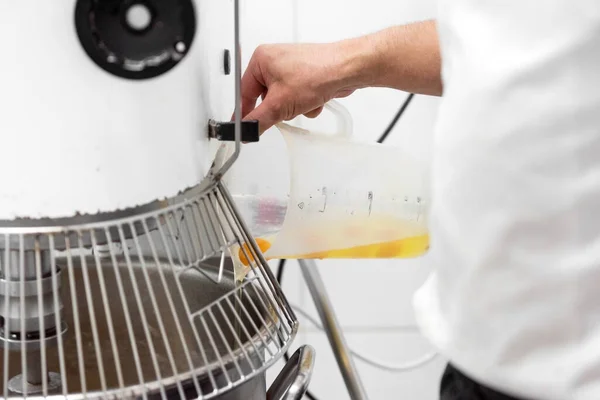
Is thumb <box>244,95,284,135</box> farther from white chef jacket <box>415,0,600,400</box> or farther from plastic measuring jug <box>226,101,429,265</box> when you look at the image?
white chef jacket <box>415,0,600,400</box>

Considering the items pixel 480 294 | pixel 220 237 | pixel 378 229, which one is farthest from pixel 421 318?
pixel 378 229

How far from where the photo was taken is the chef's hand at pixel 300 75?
544 mm

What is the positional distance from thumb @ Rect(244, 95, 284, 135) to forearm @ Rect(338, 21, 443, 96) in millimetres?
70

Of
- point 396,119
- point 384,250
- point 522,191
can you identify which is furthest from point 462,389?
point 396,119

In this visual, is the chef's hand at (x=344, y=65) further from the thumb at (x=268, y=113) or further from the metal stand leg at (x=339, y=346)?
the metal stand leg at (x=339, y=346)

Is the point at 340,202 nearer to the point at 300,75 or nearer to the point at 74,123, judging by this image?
the point at 300,75

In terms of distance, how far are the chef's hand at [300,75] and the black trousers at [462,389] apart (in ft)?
0.81

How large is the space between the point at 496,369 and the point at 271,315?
168 mm

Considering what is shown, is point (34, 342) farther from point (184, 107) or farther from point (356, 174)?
point (356, 174)

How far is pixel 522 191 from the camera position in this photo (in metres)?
0.31

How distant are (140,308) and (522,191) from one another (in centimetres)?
22

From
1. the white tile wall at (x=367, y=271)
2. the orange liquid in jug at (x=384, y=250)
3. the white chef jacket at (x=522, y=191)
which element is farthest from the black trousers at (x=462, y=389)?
the white tile wall at (x=367, y=271)

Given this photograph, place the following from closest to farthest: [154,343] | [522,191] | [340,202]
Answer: [522,191] < [154,343] < [340,202]

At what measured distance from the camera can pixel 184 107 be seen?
0.37 m
